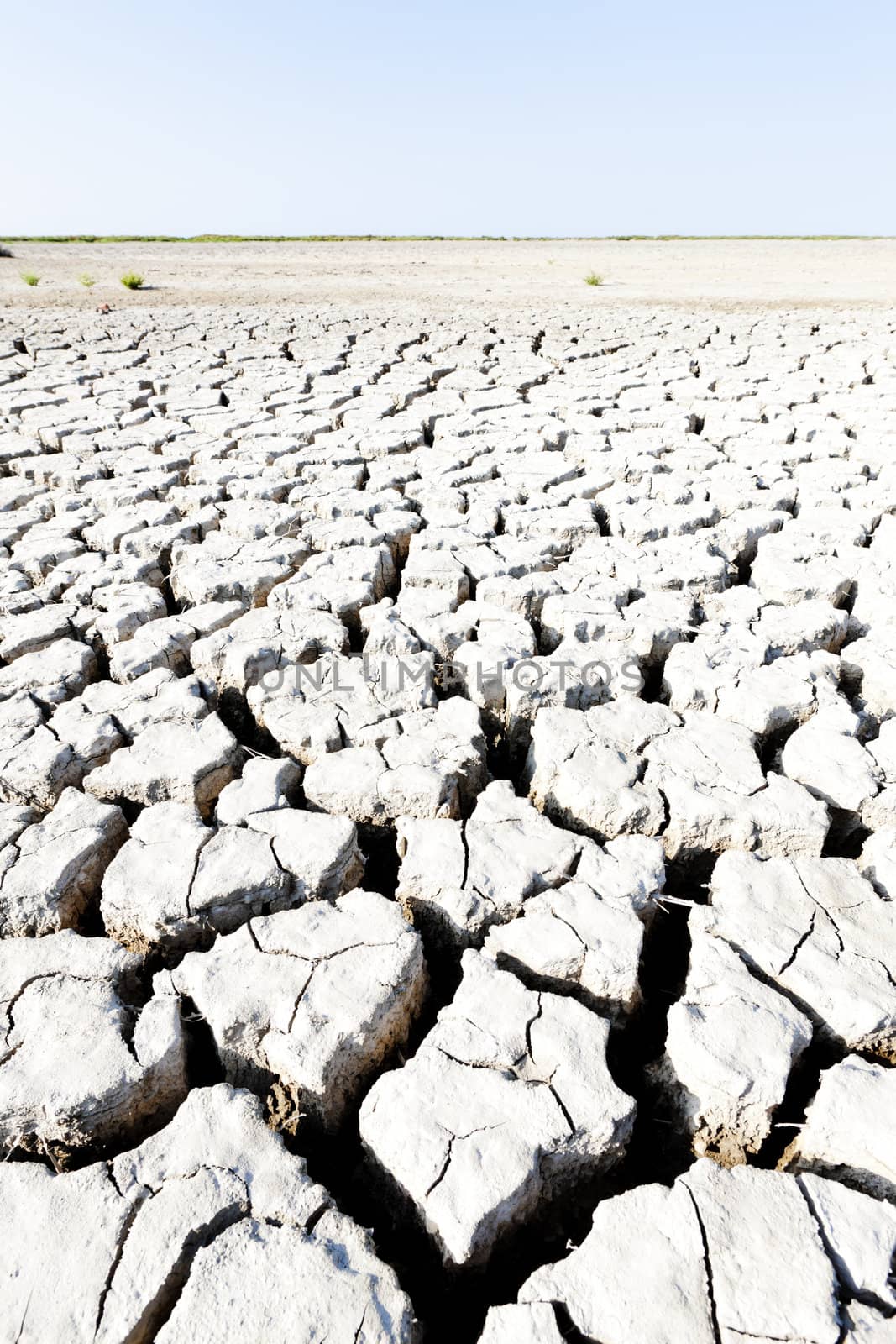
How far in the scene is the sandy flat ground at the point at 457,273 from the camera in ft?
31.3

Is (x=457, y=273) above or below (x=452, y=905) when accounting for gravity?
above

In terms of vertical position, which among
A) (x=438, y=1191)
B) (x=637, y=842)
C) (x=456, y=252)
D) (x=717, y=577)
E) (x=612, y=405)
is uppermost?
(x=456, y=252)

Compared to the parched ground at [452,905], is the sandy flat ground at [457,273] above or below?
above

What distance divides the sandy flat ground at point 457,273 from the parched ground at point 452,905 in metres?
7.17

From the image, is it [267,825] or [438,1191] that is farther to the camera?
[267,825]

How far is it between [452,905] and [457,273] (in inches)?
534

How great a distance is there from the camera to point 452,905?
1524 mm

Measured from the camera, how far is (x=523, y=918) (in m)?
1.47

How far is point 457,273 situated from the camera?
1290cm

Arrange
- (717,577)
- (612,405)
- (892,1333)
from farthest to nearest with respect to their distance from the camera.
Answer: (612,405), (717,577), (892,1333)

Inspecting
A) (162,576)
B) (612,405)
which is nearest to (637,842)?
(162,576)

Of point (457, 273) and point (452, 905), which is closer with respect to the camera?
point (452, 905)

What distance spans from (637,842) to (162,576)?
2.13 metres

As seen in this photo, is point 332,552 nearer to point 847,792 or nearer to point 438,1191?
point 847,792
